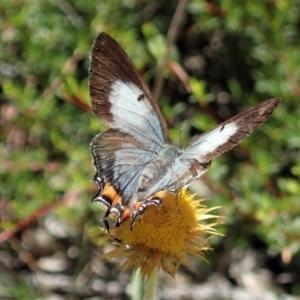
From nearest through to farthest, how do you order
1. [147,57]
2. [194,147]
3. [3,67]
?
[194,147], [147,57], [3,67]

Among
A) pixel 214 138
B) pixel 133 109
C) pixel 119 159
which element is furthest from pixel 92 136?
pixel 214 138

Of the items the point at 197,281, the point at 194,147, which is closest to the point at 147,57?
the point at 197,281

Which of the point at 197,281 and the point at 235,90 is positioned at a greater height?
the point at 235,90

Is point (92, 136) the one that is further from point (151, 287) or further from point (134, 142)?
point (151, 287)

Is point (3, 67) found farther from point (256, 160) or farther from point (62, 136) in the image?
point (256, 160)

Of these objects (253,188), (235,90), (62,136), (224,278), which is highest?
(62,136)

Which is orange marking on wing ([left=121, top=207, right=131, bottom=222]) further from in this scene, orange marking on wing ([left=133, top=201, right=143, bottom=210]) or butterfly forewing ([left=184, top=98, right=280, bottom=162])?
butterfly forewing ([left=184, top=98, right=280, bottom=162])

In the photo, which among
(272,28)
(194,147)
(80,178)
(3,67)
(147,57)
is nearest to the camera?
(194,147)

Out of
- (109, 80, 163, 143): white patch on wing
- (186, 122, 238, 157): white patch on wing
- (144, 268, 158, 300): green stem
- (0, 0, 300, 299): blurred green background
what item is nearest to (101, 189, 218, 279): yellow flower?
(144, 268, 158, 300): green stem
